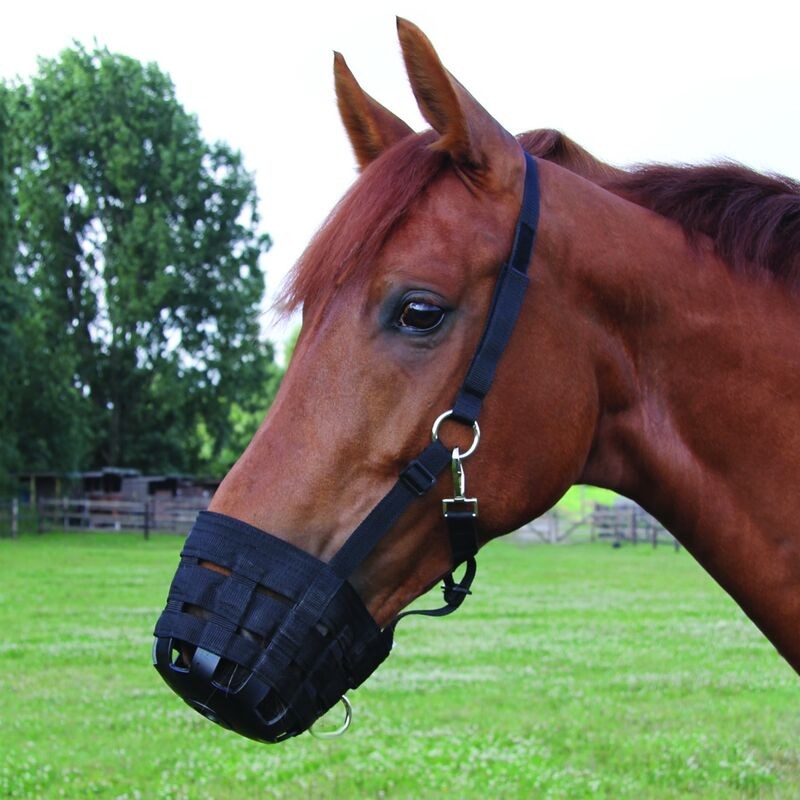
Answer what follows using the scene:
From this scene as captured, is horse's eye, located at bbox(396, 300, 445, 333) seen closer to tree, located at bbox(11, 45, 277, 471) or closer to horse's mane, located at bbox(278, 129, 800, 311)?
horse's mane, located at bbox(278, 129, 800, 311)

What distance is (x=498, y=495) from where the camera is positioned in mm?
2023

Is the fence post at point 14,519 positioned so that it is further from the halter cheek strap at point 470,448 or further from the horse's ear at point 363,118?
the halter cheek strap at point 470,448

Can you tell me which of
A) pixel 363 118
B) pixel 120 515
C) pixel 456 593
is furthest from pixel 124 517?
pixel 456 593

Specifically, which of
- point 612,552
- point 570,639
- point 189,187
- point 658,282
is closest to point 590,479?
point 658,282

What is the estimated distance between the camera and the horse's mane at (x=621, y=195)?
2037 millimetres

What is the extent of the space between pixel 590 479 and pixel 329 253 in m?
0.82

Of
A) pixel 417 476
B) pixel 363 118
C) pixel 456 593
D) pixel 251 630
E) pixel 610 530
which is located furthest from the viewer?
pixel 610 530

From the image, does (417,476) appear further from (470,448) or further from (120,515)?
(120,515)

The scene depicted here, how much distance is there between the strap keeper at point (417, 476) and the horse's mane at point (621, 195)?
0.43 m

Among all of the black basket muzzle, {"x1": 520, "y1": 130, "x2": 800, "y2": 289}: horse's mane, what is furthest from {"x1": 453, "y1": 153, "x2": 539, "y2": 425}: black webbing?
the black basket muzzle

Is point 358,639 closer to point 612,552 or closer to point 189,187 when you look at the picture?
point 612,552

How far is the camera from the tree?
112ft

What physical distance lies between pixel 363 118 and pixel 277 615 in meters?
1.25

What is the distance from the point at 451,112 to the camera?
2023mm
